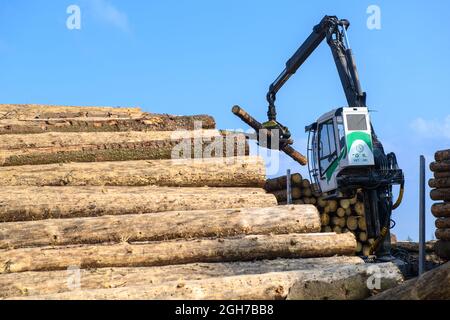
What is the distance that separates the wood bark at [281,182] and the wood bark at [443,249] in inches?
151

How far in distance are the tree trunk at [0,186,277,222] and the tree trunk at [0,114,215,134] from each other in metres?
1.74

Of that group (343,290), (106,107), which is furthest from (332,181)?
(343,290)

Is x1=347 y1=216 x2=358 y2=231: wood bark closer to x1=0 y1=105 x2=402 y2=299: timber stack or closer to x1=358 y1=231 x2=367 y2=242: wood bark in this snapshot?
x1=358 y1=231 x2=367 y2=242: wood bark

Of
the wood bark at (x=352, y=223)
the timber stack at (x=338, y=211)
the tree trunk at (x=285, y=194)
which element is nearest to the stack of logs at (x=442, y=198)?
the timber stack at (x=338, y=211)

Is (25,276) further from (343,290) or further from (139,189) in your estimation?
(343,290)

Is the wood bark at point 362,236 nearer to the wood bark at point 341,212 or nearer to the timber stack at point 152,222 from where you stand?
the wood bark at point 341,212

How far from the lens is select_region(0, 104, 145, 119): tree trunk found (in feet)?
36.9

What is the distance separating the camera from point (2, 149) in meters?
9.92

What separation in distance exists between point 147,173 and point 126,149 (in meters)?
0.66

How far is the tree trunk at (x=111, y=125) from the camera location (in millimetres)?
10406

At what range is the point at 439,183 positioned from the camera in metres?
15.9

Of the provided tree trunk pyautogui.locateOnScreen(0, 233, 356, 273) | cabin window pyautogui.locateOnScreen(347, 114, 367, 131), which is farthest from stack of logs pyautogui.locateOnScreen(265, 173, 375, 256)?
tree trunk pyautogui.locateOnScreen(0, 233, 356, 273)
